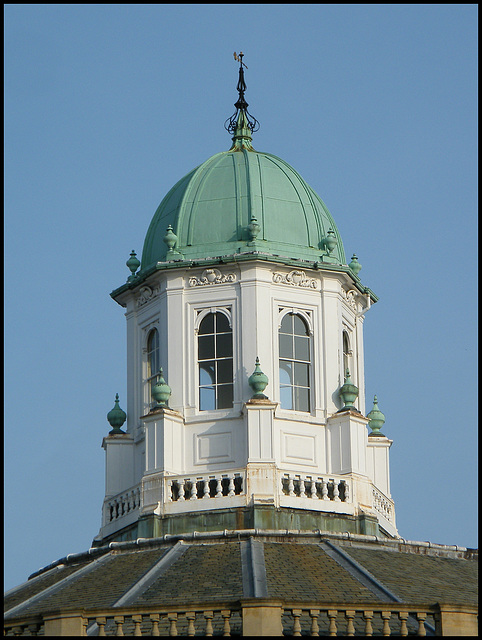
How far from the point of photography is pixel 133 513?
45656 mm

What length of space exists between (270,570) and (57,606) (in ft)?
16.0

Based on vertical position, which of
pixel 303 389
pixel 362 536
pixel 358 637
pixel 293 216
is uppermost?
pixel 293 216

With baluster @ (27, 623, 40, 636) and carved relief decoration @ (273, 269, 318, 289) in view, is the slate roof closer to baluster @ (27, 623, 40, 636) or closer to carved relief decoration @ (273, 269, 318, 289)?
baluster @ (27, 623, 40, 636)

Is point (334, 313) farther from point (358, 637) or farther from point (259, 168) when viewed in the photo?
point (358, 637)

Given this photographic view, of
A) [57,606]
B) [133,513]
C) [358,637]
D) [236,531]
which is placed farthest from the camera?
[133,513]

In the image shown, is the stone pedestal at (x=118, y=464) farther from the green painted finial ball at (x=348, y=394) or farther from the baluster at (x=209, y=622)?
the baluster at (x=209, y=622)

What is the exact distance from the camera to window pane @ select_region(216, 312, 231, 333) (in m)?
46.9

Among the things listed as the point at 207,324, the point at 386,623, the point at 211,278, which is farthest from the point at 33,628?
the point at 211,278

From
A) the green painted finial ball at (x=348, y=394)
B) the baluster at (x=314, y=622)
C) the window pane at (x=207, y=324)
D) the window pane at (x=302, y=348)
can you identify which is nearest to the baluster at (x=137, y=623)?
the baluster at (x=314, y=622)

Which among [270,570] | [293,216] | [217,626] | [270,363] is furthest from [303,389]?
[217,626]

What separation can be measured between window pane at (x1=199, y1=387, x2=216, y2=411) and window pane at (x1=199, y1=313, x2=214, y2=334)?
5.42ft

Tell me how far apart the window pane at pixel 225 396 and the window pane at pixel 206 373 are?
0.64m

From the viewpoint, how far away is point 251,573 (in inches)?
1481

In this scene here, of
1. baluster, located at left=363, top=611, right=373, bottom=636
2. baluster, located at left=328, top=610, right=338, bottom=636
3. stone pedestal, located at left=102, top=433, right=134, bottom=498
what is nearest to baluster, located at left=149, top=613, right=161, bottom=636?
baluster, located at left=328, top=610, right=338, bottom=636
